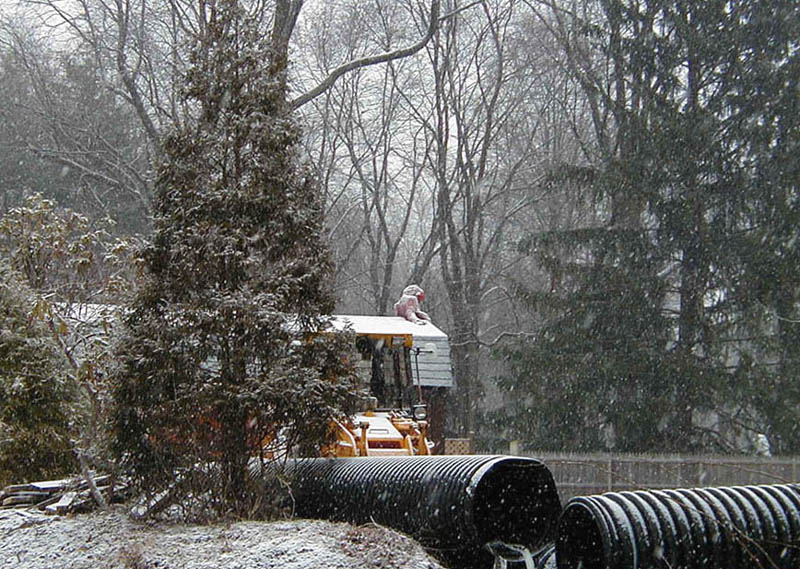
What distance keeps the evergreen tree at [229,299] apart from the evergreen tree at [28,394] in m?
2.61

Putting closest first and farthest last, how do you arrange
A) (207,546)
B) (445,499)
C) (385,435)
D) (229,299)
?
1. (207,546)
2. (445,499)
3. (229,299)
4. (385,435)

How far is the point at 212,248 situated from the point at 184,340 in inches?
35.4

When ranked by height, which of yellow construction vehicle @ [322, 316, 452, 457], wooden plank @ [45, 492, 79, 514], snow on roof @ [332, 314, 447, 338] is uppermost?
snow on roof @ [332, 314, 447, 338]

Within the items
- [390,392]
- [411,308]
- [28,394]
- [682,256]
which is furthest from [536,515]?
[682,256]

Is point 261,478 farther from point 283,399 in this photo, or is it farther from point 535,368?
point 535,368

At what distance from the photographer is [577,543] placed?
296 inches

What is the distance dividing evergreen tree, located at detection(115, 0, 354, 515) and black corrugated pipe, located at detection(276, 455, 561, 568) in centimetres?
69

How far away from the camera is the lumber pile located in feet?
31.1

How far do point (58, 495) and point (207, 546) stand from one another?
11.9 feet

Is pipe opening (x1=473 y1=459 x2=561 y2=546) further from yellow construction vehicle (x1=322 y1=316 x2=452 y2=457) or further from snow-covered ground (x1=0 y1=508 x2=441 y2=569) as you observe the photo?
yellow construction vehicle (x1=322 y1=316 x2=452 y2=457)

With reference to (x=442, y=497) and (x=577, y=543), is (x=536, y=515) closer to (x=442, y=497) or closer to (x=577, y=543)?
(x=442, y=497)

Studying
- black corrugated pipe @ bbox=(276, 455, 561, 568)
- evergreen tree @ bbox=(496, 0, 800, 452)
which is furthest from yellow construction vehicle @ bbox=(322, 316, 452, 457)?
evergreen tree @ bbox=(496, 0, 800, 452)

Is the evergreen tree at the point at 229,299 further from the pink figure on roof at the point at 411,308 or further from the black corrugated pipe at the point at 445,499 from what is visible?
the pink figure on roof at the point at 411,308

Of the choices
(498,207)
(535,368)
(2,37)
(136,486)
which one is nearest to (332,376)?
(136,486)
